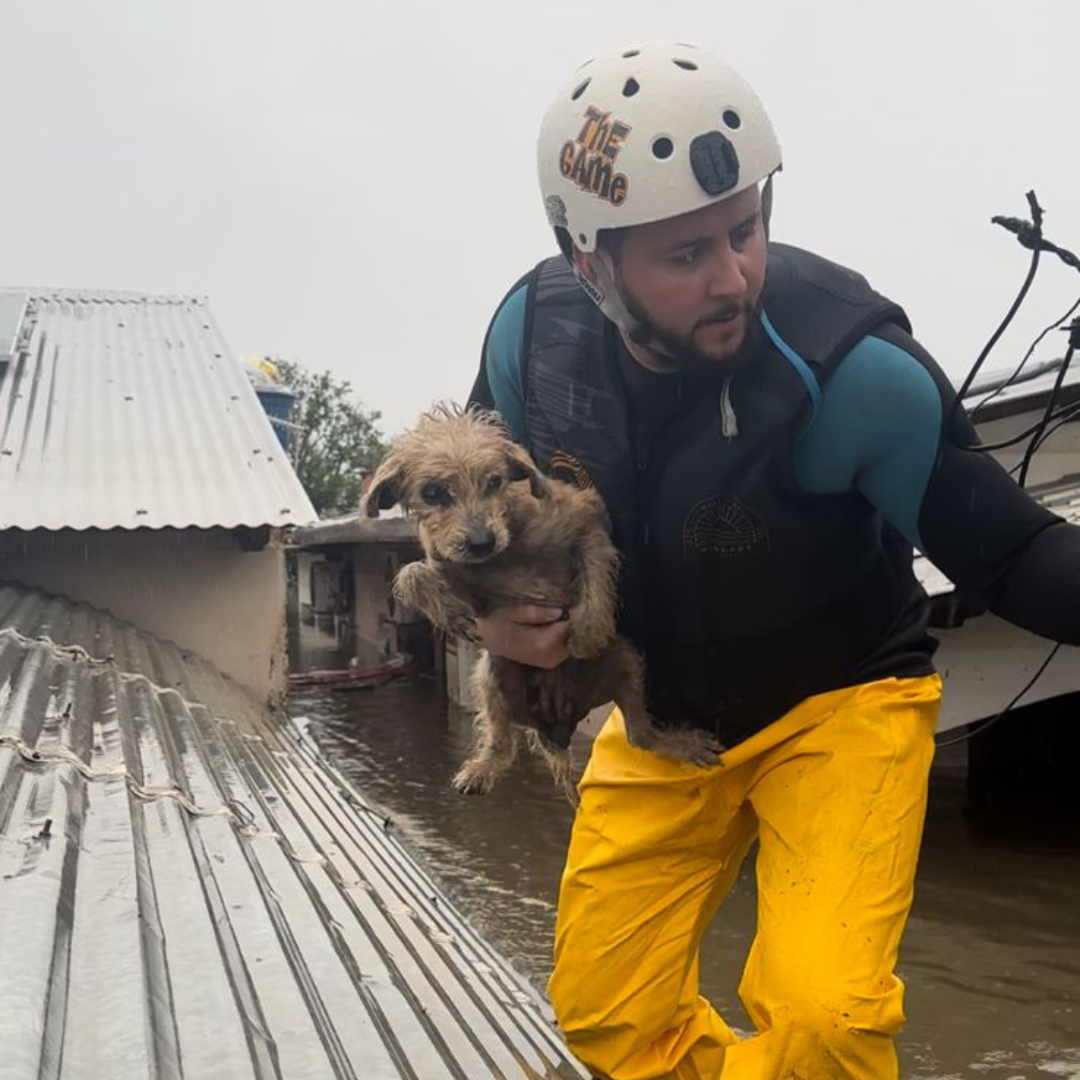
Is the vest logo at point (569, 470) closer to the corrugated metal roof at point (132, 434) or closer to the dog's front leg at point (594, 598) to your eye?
the dog's front leg at point (594, 598)

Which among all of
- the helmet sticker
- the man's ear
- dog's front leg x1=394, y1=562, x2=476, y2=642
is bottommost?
dog's front leg x1=394, y1=562, x2=476, y2=642

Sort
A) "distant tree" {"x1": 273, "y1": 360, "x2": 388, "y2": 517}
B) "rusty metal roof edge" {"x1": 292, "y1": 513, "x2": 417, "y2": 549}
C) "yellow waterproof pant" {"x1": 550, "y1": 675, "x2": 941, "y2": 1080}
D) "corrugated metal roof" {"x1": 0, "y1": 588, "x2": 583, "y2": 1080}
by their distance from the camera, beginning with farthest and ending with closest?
1. "distant tree" {"x1": 273, "y1": 360, "x2": 388, "y2": 517}
2. "rusty metal roof edge" {"x1": 292, "y1": 513, "x2": 417, "y2": 549}
3. "yellow waterproof pant" {"x1": 550, "y1": 675, "x2": 941, "y2": 1080}
4. "corrugated metal roof" {"x1": 0, "y1": 588, "x2": 583, "y2": 1080}

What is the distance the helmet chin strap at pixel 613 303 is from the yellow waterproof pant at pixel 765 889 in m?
0.98

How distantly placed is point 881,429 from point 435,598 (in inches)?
53.9

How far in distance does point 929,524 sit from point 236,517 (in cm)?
769

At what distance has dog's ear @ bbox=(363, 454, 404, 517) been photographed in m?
3.50

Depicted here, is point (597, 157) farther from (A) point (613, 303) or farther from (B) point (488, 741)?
(B) point (488, 741)

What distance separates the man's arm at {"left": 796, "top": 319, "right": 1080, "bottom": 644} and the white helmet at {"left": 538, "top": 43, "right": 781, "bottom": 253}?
0.52 meters

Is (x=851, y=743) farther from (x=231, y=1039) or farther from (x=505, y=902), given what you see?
(x=505, y=902)

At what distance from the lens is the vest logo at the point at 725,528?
9.63 feet

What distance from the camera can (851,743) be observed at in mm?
2957

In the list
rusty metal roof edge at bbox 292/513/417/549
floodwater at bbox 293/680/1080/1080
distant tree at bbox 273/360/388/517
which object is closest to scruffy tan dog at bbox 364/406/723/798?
floodwater at bbox 293/680/1080/1080

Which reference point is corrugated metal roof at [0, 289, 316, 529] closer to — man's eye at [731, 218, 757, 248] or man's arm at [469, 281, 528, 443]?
man's arm at [469, 281, 528, 443]

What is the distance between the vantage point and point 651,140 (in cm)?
286
